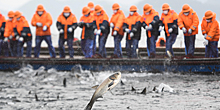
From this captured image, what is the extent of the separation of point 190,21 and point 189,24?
0.11 meters

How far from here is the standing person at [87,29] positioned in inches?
561

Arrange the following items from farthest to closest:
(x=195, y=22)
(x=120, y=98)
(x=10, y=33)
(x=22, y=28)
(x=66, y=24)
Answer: (x=10, y=33) → (x=22, y=28) → (x=66, y=24) → (x=195, y=22) → (x=120, y=98)

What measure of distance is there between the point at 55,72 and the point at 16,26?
307 cm

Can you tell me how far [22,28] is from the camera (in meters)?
15.4

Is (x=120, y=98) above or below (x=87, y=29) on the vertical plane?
below

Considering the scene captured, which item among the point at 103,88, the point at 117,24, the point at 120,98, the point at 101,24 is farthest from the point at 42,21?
the point at 103,88

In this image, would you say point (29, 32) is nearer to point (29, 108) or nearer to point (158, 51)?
point (158, 51)

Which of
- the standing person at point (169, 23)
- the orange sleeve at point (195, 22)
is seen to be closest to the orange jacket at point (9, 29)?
the standing person at point (169, 23)

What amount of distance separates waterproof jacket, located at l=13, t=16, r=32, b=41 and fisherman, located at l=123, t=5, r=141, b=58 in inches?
173

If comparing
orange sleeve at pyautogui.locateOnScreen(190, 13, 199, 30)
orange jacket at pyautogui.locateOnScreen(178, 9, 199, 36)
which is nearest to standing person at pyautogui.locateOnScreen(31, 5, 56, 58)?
orange jacket at pyautogui.locateOnScreen(178, 9, 199, 36)

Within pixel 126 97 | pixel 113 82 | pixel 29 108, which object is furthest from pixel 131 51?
pixel 113 82

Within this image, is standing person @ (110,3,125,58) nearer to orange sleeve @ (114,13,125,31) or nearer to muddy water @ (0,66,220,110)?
orange sleeve @ (114,13,125,31)

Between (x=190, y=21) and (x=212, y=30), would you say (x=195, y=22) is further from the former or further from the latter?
(x=212, y=30)

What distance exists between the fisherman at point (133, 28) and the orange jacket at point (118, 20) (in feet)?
0.56
